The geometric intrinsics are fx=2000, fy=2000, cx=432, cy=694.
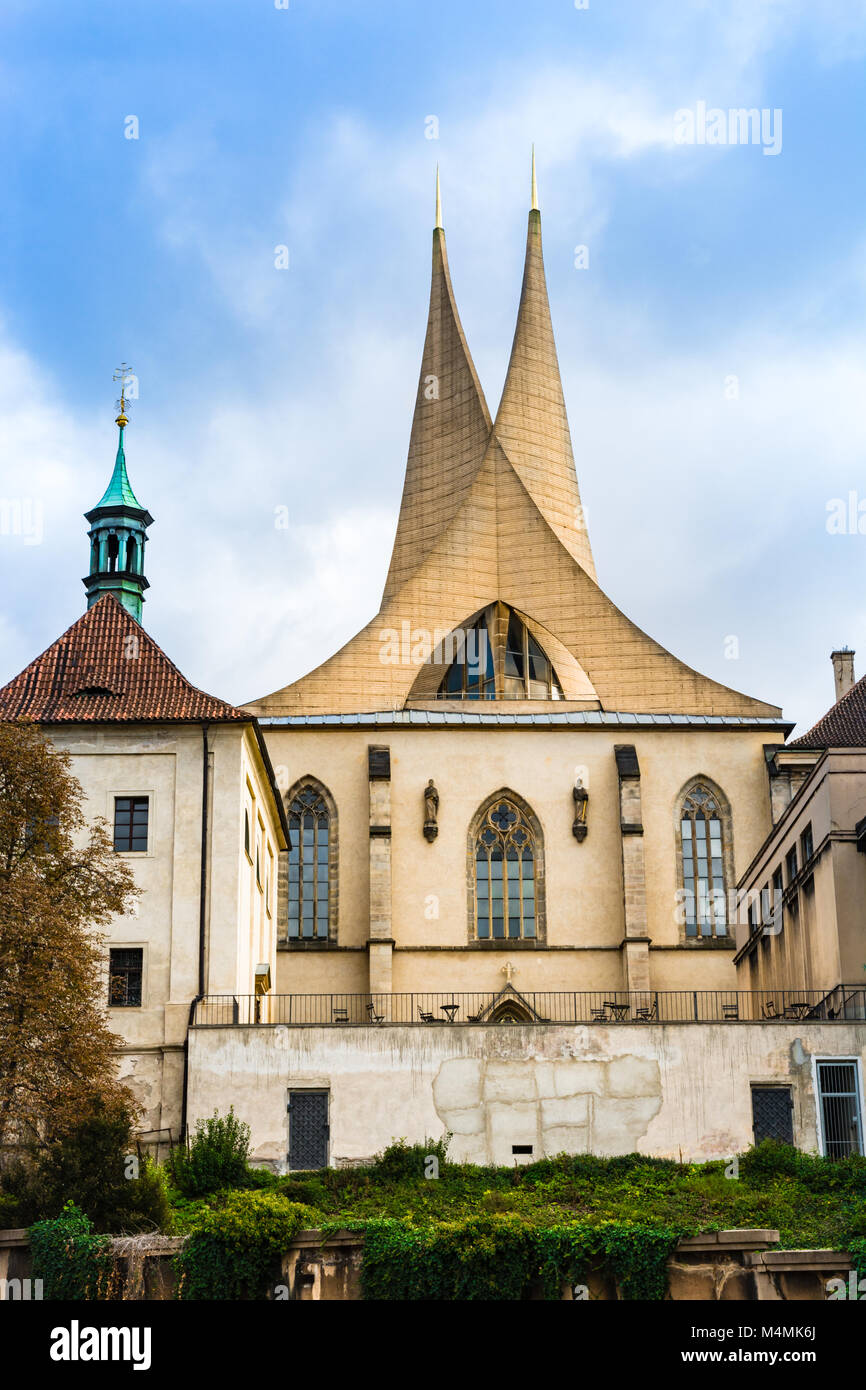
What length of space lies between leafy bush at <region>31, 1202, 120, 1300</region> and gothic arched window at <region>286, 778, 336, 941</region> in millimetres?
18615

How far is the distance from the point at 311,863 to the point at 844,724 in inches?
480

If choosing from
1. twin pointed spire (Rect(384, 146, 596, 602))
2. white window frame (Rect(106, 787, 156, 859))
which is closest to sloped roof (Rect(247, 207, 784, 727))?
twin pointed spire (Rect(384, 146, 596, 602))

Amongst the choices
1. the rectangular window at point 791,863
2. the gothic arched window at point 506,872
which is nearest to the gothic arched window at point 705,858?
the gothic arched window at point 506,872

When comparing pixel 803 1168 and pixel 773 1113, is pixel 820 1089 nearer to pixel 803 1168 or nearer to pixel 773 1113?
pixel 773 1113

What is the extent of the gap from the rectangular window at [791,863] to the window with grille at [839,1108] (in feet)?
21.3

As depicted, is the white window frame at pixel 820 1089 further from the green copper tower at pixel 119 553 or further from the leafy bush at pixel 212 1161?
the green copper tower at pixel 119 553

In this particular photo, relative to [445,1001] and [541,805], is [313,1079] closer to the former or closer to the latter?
[445,1001]

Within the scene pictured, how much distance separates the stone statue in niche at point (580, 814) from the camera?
44812 mm

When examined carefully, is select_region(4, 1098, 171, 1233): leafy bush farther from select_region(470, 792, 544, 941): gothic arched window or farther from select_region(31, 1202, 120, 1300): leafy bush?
select_region(470, 792, 544, 941): gothic arched window

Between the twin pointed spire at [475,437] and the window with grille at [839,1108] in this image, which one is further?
the twin pointed spire at [475,437]

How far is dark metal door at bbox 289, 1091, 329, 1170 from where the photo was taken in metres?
30.1

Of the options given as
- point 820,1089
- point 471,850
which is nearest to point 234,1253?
point 820,1089

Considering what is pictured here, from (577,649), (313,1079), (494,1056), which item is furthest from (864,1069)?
(577,649)
